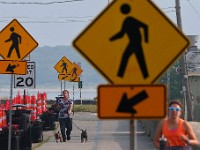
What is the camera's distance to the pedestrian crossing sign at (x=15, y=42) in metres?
16.9

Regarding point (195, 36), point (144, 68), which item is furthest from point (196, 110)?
point (144, 68)

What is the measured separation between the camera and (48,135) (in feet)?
93.4

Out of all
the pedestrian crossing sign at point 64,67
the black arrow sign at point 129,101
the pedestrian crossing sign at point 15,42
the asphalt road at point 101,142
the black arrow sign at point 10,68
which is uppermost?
the pedestrian crossing sign at point 64,67

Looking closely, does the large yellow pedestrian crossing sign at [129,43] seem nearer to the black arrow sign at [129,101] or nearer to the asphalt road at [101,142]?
the black arrow sign at [129,101]

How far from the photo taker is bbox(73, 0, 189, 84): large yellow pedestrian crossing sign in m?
8.87

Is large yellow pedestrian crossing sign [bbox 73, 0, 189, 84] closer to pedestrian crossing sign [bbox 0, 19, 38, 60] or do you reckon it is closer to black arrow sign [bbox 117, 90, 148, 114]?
black arrow sign [bbox 117, 90, 148, 114]

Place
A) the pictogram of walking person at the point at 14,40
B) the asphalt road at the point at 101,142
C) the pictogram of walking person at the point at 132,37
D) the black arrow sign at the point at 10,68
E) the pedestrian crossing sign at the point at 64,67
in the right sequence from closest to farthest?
the pictogram of walking person at the point at 132,37, the black arrow sign at the point at 10,68, the pictogram of walking person at the point at 14,40, the asphalt road at the point at 101,142, the pedestrian crossing sign at the point at 64,67

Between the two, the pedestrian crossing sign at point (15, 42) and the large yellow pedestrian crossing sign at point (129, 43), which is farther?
the pedestrian crossing sign at point (15, 42)

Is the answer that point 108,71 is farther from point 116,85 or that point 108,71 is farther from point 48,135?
point 48,135

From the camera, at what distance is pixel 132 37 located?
8883mm

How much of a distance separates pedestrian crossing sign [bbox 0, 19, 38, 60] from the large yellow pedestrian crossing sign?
26.5 ft

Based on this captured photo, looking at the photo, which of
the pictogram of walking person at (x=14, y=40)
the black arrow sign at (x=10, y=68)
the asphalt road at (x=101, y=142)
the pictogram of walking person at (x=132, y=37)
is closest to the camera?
the pictogram of walking person at (x=132, y=37)

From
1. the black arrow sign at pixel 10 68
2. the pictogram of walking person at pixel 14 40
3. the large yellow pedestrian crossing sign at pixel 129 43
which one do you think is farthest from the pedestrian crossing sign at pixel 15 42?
the large yellow pedestrian crossing sign at pixel 129 43

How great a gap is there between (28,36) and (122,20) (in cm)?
908
